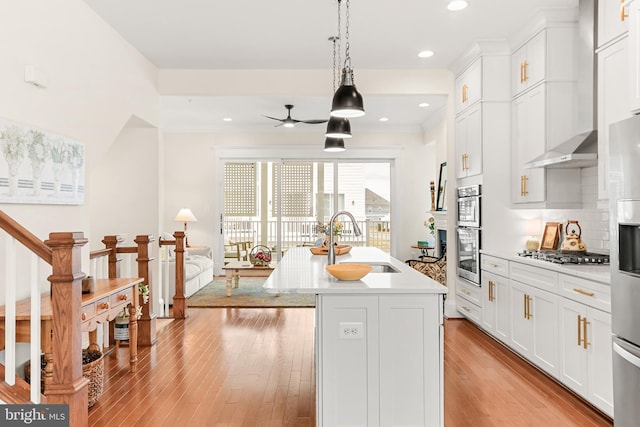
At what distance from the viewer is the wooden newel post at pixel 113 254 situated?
4.03 m

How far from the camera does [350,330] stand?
2365mm

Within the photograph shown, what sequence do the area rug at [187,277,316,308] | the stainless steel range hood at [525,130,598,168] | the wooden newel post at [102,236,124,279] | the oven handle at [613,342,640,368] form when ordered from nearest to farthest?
the oven handle at [613,342,640,368], the stainless steel range hood at [525,130,598,168], the wooden newel post at [102,236,124,279], the area rug at [187,277,316,308]

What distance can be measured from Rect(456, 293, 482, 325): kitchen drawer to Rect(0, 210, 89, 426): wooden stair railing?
12.1 ft

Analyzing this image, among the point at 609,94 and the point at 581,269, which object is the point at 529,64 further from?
the point at 581,269

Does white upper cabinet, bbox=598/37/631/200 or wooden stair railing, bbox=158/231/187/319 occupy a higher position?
white upper cabinet, bbox=598/37/631/200

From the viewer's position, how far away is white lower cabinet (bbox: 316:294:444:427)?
235 centimetres

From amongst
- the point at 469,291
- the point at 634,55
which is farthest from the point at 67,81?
the point at 469,291

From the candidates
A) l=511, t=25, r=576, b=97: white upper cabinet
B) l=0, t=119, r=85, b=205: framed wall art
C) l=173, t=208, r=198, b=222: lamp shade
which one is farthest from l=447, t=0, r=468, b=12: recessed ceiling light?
l=173, t=208, r=198, b=222: lamp shade

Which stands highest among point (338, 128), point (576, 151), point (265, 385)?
point (338, 128)

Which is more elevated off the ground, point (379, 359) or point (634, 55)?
point (634, 55)

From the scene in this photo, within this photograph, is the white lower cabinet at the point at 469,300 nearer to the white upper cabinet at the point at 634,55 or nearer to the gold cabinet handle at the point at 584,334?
the gold cabinet handle at the point at 584,334

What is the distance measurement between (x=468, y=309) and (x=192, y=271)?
3930mm

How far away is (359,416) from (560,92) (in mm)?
3167

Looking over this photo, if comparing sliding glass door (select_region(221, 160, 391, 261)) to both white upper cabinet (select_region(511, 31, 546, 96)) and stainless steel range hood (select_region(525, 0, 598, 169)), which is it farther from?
stainless steel range hood (select_region(525, 0, 598, 169))
